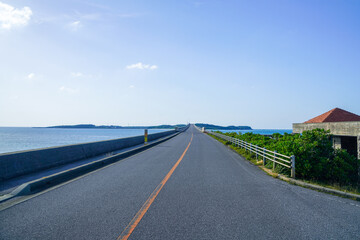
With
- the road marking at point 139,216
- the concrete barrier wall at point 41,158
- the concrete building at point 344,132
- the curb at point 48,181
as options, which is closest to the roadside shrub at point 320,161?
the concrete building at point 344,132

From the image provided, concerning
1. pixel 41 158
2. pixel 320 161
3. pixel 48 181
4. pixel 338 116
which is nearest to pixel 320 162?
pixel 320 161

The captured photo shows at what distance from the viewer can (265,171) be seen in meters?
10.5

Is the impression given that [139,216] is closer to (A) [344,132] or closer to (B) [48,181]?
(B) [48,181]

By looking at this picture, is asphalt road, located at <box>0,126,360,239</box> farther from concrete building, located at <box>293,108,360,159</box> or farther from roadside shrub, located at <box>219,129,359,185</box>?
concrete building, located at <box>293,108,360,159</box>

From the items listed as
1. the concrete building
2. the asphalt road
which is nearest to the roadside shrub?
the concrete building

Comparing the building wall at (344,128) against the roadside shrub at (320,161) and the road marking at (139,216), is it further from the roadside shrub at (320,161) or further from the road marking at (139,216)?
the road marking at (139,216)

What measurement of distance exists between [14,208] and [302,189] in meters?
8.15

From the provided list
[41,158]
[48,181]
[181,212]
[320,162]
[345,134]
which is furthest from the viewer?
[345,134]

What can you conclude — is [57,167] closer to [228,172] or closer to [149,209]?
[149,209]

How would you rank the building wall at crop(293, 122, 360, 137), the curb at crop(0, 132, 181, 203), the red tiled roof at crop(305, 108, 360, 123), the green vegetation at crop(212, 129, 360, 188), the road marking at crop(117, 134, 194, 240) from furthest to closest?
the red tiled roof at crop(305, 108, 360, 123), the building wall at crop(293, 122, 360, 137), the green vegetation at crop(212, 129, 360, 188), the curb at crop(0, 132, 181, 203), the road marking at crop(117, 134, 194, 240)

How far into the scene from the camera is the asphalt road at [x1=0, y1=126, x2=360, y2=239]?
4.01 meters

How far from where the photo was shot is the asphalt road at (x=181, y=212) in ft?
13.2

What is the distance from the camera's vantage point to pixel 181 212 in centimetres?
493

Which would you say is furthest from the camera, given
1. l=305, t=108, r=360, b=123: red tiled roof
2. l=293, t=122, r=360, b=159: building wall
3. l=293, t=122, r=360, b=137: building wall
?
l=305, t=108, r=360, b=123: red tiled roof
